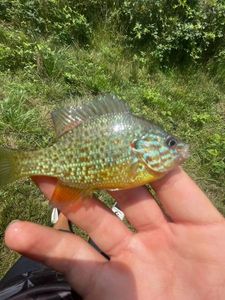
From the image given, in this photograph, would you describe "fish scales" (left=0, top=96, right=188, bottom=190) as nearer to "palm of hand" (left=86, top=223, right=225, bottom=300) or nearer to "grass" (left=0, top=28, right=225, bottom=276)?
"palm of hand" (left=86, top=223, right=225, bottom=300)

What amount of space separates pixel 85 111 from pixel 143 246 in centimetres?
96

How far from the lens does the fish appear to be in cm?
272

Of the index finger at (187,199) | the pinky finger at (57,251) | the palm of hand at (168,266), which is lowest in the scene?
the pinky finger at (57,251)

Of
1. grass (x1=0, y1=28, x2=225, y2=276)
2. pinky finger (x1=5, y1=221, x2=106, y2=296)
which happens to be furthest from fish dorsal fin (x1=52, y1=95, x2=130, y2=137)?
grass (x1=0, y1=28, x2=225, y2=276)

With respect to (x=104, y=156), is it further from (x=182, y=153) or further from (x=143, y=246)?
(x=143, y=246)

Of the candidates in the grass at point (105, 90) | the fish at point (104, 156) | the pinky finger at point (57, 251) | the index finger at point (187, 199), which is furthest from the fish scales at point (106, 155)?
the grass at point (105, 90)

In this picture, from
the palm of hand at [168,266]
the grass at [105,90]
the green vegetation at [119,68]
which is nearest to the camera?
the palm of hand at [168,266]

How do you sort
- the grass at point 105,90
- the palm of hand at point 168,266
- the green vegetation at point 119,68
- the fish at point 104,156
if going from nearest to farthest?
1. the palm of hand at point 168,266
2. the fish at point 104,156
3. the grass at point 105,90
4. the green vegetation at point 119,68

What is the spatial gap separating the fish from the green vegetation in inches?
72.1

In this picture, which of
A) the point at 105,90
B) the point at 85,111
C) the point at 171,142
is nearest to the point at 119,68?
the point at 105,90

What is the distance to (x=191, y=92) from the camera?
614 cm

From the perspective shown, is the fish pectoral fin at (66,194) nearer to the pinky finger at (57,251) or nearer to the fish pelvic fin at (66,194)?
the fish pelvic fin at (66,194)

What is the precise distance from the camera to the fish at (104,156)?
272 cm

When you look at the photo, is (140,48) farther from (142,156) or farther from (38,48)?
(142,156)
